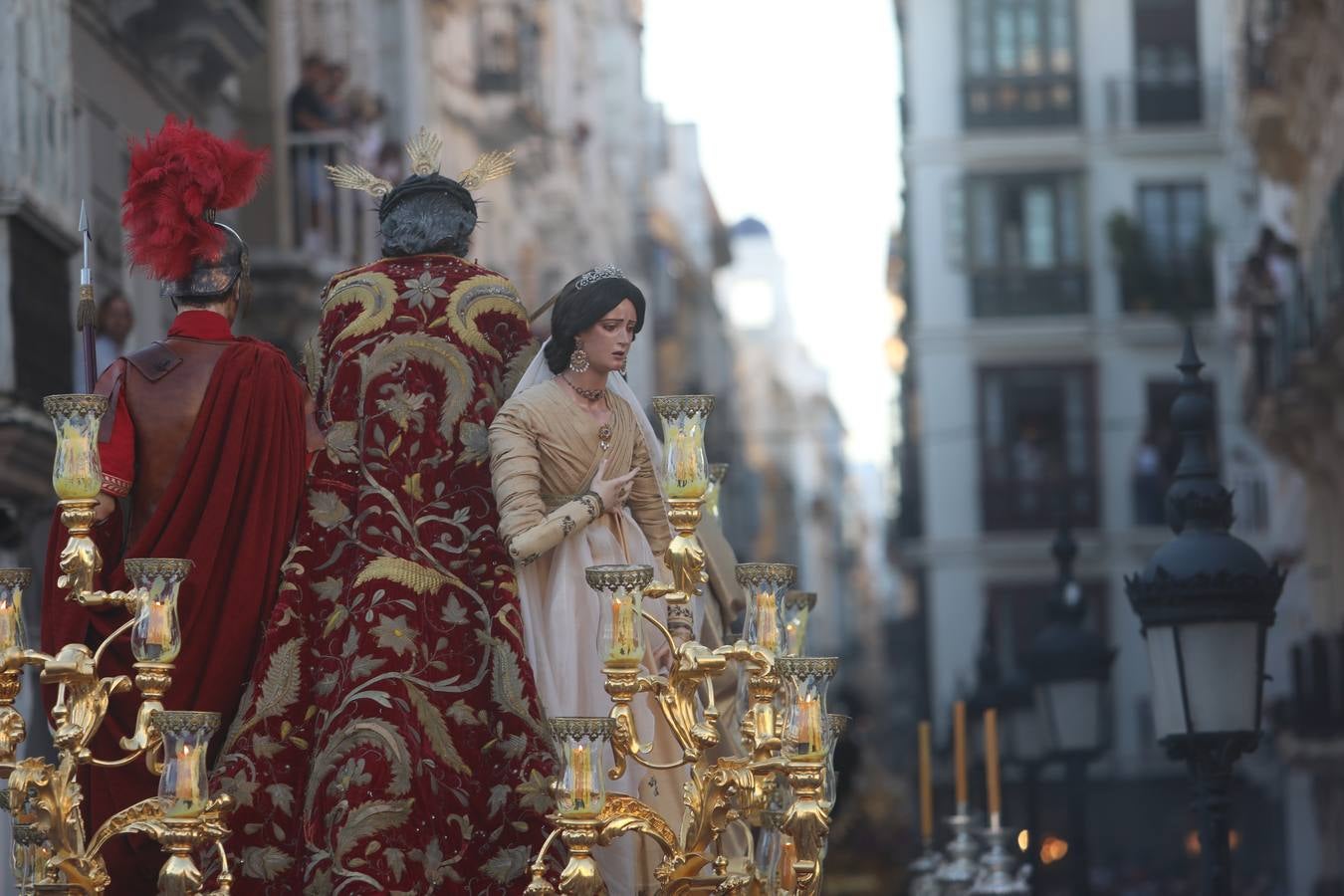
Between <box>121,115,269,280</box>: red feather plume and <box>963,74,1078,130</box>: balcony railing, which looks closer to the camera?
<box>121,115,269,280</box>: red feather plume

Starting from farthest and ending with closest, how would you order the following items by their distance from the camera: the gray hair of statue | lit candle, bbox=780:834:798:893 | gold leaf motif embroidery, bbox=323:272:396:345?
1. the gray hair of statue
2. gold leaf motif embroidery, bbox=323:272:396:345
3. lit candle, bbox=780:834:798:893

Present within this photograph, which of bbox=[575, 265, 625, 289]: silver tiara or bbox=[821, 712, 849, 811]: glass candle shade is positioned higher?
bbox=[575, 265, 625, 289]: silver tiara

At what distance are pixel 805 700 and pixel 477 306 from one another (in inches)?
66.7

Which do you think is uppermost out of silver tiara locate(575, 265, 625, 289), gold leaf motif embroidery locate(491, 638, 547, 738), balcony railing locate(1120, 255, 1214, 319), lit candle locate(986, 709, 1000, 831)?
balcony railing locate(1120, 255, 1214, 319)

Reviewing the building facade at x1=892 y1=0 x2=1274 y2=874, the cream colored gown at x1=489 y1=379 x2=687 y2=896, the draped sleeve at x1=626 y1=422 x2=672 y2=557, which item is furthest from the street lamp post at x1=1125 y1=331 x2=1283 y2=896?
the building facade at x1=892 y1=0 x2=1274 y2=874

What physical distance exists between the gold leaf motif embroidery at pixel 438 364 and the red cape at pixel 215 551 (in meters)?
0.24

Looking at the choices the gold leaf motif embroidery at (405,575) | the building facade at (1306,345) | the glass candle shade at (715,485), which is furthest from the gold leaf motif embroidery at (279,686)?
the building facade at (1306,345)

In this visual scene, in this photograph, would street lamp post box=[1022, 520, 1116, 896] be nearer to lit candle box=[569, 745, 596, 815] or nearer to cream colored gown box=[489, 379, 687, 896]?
cream colored gown box=[489, 379, 687, 896]

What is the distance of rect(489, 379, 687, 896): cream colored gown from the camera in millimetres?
7500

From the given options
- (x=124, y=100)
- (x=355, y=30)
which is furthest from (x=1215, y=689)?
(x=355, y=30)

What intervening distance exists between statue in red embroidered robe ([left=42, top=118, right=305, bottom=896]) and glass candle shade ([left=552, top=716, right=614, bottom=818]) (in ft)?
4.64

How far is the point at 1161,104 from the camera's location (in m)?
44.0

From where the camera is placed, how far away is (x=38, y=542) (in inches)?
681

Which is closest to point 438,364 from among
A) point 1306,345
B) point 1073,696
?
point 1073,696
